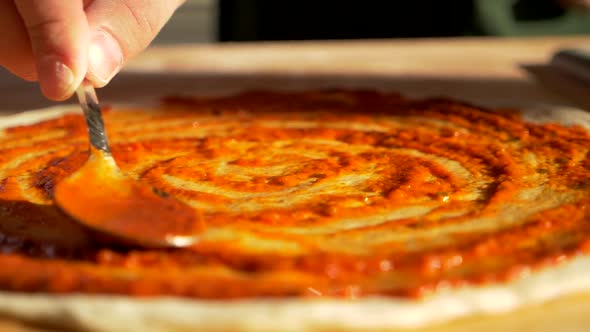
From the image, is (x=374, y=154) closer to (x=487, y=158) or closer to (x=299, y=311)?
(x=487, y=158)

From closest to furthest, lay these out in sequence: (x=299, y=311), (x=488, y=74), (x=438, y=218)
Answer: (x=299, y=311) → (x=438, y=218) → (x=488, y=74)

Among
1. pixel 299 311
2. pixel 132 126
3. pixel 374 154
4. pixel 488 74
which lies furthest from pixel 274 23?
pixel 299 311

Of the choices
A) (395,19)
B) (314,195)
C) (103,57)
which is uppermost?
(103,57)

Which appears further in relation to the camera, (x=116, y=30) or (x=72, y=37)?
(x=116, y=30)

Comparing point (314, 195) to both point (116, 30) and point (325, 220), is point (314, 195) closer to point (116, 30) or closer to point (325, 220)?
point (325, 220)

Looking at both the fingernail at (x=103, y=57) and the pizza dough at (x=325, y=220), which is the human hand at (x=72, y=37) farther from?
the pizza dough at (x=325, y=220)

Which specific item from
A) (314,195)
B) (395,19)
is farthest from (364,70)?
(314,195)

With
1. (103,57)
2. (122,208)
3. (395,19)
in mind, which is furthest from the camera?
(395,19)
